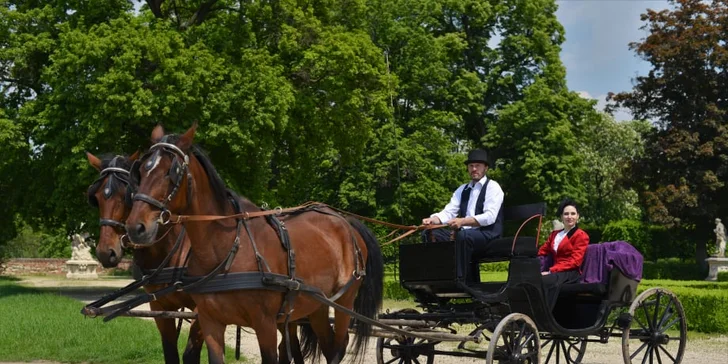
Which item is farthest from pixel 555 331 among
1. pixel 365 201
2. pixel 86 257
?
pixel 86 257

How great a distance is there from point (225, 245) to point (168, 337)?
1841 millimetres

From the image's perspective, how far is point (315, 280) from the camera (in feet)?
26.2

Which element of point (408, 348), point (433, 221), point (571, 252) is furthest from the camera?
point (571, 252)

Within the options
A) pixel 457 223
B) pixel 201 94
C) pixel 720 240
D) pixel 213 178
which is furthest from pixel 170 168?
pixel 720 240

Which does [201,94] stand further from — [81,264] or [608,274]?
[81,264]

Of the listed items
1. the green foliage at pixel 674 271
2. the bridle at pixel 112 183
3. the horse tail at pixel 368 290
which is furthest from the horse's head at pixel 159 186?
the green foliage at pixel 674 271

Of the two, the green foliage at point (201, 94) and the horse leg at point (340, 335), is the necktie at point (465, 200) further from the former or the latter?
the green foliage at point (201, 94)

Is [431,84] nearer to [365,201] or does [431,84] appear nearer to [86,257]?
[365,201]

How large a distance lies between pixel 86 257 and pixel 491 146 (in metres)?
20.0

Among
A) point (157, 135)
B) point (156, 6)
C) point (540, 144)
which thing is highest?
point (156, 6)

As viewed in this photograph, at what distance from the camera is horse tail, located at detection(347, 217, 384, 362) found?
29.3 feet

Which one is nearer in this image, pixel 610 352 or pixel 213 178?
pixel 213 178

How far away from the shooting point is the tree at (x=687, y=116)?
3466 cm

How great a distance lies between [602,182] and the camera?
5409 centimetres
